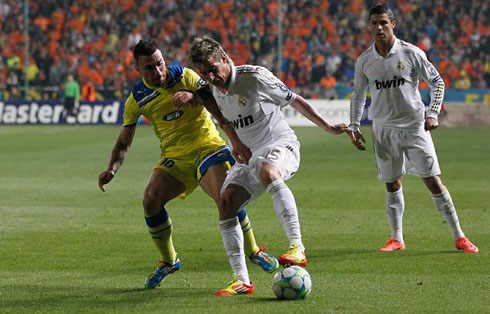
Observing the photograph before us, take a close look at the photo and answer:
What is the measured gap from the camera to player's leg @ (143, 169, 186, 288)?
25.1 ft

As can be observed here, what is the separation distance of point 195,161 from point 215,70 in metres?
1.01

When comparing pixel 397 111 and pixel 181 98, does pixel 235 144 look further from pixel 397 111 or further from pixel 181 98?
pixel 397 111

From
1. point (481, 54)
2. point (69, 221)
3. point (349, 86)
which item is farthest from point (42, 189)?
point (481, 54)

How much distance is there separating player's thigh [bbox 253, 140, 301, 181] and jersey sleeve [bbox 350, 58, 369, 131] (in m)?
2.31

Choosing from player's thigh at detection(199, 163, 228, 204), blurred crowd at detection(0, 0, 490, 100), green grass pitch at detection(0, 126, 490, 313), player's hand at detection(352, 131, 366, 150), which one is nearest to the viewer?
green grass pitch at detection(0, 126, 490, 313)

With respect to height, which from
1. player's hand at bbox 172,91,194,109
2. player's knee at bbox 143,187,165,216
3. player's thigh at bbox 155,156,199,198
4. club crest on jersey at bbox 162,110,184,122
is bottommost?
player's knee at bbox 143,187,165,216

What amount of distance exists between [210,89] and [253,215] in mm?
4831

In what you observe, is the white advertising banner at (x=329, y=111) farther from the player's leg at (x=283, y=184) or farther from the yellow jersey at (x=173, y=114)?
the player's leg at (x=283, y=184)

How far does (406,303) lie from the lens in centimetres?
659

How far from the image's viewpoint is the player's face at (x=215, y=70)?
22.8 feet

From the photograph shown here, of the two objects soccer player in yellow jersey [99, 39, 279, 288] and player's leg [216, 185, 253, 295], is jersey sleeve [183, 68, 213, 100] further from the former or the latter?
player's leg [216, 185, 253, 295]

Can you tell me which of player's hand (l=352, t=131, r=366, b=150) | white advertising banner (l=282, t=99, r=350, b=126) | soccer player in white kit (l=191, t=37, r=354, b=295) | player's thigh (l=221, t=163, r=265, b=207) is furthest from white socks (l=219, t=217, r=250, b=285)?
white advertising banner (l=282, t=99, r=350, b=126)

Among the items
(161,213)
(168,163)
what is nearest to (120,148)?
(168,163)

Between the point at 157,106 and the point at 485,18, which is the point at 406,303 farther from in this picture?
the point at 485,18
